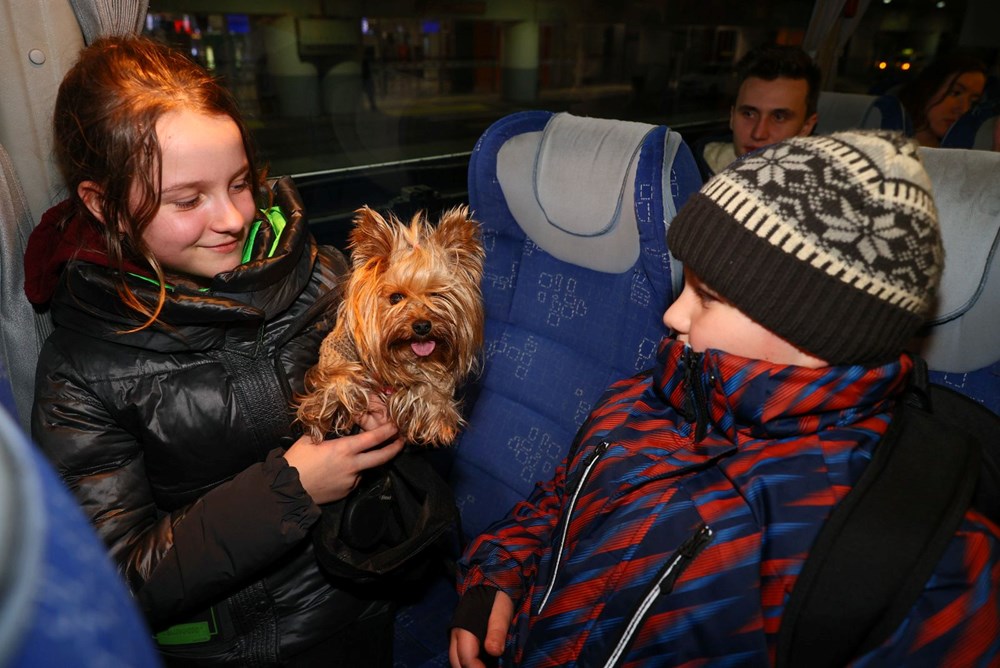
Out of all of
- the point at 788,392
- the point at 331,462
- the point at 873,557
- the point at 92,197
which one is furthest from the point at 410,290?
the point at 873,557

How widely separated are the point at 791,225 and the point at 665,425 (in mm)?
475

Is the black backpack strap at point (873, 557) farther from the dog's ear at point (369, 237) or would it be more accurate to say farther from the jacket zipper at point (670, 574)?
the dog's ear at point (369, 237)

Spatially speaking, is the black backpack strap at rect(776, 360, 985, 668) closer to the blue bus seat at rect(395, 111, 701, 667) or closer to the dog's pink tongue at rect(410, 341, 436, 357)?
the blue bus seat at rect(395, 111, 701, 667)

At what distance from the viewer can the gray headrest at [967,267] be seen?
1.31 metres

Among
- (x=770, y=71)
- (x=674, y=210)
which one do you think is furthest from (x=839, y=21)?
(x=674, y=210)

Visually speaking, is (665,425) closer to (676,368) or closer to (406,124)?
(676,368)

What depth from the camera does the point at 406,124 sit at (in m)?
5.34

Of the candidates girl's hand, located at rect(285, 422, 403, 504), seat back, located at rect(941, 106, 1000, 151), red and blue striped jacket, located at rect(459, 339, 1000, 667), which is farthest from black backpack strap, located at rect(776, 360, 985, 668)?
seat back, located at rect(941, 106, 1000, 151)

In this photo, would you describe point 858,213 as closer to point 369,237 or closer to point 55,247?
point 369,237

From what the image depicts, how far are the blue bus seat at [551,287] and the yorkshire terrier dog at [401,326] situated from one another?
0.29 meters

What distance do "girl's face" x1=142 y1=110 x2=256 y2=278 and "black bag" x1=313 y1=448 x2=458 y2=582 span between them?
2.17 feet

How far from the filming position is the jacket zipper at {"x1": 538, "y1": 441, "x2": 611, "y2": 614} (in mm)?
1252

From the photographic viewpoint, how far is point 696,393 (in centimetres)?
115

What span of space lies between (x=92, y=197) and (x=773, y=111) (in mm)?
3007
